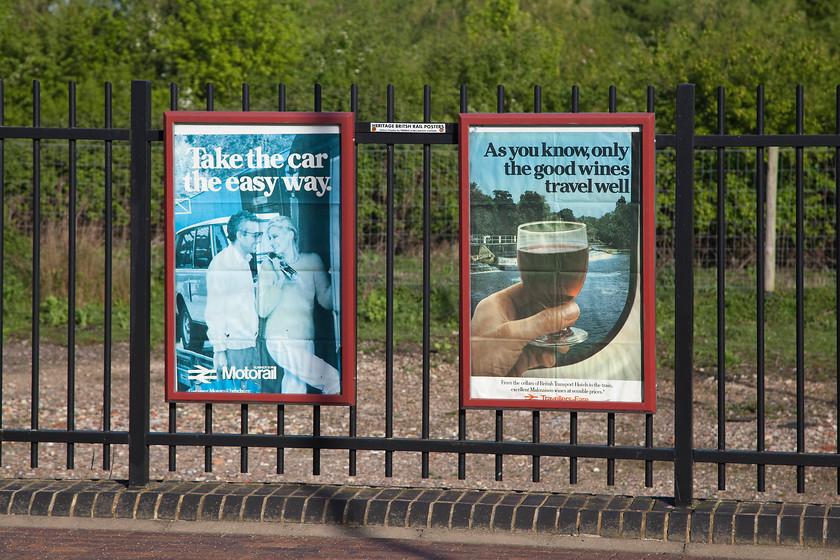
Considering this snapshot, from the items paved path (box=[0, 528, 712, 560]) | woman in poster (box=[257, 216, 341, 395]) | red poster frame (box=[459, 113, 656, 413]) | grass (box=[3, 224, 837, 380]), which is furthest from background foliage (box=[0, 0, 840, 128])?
paved path (box=[0, 528, 712, 560])

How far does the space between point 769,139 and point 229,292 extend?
2.82 meters

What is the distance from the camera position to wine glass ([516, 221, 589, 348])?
15.8 feet

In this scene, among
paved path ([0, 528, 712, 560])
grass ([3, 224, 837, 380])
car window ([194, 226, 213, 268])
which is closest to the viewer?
paved path ([0, 528, 712, 560])

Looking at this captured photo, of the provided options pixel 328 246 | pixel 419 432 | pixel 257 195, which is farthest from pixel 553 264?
pixel 419 432

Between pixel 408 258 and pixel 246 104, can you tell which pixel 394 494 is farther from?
pixel 408 258

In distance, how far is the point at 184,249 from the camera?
5.03 meters

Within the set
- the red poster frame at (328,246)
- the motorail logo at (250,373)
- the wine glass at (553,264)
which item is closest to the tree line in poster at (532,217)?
the wine glass at (553,264)

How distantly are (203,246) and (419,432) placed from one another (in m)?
3.19

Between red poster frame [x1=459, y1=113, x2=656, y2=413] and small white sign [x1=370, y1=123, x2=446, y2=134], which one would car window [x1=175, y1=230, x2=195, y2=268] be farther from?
red poster frame [x1=459, y1=113, x2=656, y2=413]

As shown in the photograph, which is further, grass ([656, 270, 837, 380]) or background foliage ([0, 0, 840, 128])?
background foliage ([0, 0, 840, 128])

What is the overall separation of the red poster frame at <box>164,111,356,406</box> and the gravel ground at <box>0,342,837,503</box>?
0.97 meters

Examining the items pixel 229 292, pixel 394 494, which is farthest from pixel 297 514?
pixel 229 292

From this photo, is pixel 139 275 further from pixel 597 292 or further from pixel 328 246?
pixel 597 292

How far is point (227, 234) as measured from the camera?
4988 mm
